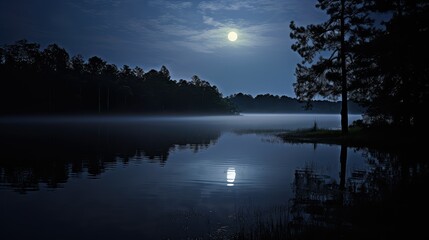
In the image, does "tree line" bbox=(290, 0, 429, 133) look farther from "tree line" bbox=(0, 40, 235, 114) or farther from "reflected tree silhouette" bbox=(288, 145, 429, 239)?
"tree line" bbox=(0, 40, 235, 114)

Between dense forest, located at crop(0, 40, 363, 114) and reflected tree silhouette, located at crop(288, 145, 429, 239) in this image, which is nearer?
reflected tree silhouette, located at crop(288, 145, 429, 239)

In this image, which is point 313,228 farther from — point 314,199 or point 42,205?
point 42,205

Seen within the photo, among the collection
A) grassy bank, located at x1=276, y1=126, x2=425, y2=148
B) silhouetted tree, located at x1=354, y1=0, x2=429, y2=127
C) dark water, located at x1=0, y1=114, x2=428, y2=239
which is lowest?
dark water, located at x1=0, y1=114, x2=428, y2=239

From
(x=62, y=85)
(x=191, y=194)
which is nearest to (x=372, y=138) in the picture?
(x=191, y=194)

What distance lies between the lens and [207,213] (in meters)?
11.7

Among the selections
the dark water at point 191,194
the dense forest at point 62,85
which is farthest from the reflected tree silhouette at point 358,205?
the dense forest at point 62,85

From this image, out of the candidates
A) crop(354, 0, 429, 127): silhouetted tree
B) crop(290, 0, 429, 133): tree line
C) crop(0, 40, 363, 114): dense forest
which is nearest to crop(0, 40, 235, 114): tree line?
crop(0, 40, 363, 114): dense forest

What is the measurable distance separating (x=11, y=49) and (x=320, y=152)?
115m

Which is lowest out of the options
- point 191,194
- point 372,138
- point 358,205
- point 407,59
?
point 191,194

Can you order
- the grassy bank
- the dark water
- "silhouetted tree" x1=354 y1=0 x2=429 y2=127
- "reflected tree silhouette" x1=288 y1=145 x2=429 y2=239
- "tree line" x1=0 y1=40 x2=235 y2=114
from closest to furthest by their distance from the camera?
"reflected tree silhouette" x1=288 y1=145 x2=429 y2=239 → the dark water → "silhouetted tree" x1=354 y1=0 x2=429 y2=127 → the grassy bank → "tree line" x1=0 y1=40 x2=235 y2=114

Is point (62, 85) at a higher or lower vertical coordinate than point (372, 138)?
higher

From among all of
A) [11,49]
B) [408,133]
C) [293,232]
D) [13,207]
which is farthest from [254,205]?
[11,49]

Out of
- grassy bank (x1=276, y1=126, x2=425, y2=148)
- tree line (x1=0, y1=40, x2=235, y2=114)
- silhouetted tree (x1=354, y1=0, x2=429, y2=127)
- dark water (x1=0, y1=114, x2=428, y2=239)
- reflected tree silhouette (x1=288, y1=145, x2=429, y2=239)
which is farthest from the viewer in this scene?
tree line (x1=0, y1=40, x2=235, y2=114)

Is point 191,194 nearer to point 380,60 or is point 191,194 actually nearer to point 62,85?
point 380,60
